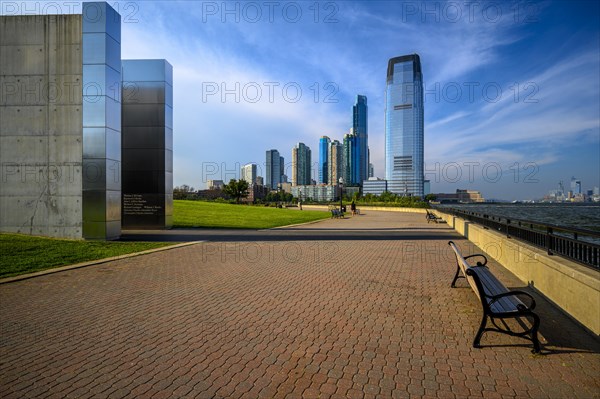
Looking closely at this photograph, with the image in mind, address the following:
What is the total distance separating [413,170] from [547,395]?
169 m

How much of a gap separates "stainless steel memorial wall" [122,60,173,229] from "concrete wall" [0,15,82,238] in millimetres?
6076

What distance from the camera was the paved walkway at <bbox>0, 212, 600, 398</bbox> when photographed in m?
3.32

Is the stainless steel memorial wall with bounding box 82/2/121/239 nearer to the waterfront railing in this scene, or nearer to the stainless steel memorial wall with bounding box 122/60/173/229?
the stainless steel memorial wall with bounding box 122/60/173/229

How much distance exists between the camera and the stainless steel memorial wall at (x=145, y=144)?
65.8 ft

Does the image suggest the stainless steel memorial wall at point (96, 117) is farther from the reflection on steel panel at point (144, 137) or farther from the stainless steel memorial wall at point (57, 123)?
the reflection on steel panel at point (144, 137)

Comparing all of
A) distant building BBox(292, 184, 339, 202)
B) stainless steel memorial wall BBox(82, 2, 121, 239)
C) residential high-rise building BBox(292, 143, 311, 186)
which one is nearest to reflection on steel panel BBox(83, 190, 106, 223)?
stainless steel memorial wall BBox(82, 2, 121, 239)

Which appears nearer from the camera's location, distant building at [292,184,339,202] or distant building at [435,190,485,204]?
distant building at [435,190,485,204]

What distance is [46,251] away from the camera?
10.7m

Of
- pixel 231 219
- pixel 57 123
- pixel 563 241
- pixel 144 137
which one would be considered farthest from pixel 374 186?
pixel 563 241

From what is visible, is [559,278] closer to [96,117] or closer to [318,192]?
[96,117]

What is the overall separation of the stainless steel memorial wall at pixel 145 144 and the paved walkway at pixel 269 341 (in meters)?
12.9

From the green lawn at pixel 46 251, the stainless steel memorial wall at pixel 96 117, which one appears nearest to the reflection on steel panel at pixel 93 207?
the stainless steel memorial wall at pixel 96 117

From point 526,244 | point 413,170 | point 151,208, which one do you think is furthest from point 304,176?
point 526,244

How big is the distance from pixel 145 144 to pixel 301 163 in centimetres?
16103
